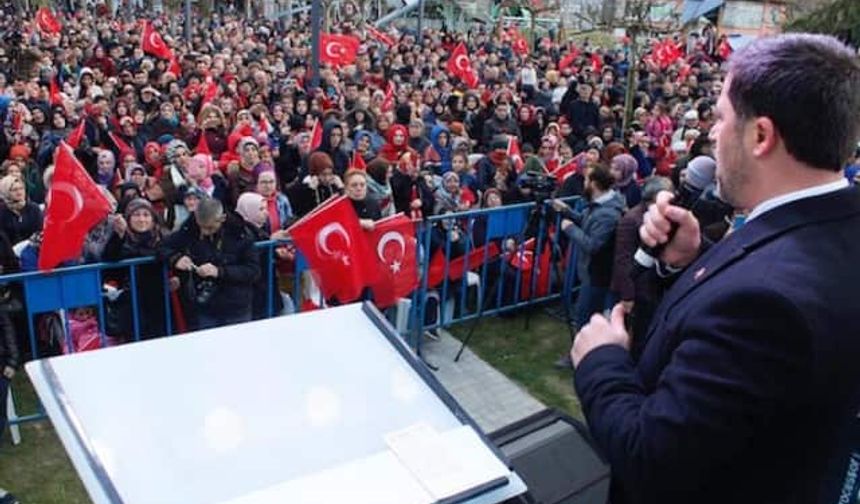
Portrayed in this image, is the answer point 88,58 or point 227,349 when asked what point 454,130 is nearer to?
point 227,349

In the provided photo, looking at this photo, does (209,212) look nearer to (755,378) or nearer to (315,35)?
(755,378)

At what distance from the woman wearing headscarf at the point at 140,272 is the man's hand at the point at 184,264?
0.15m

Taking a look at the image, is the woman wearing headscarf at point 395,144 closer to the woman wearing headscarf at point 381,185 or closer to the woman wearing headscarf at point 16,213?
the woman wearing headscarf at point 381,185

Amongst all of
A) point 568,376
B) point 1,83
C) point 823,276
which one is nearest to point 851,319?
point 823,276

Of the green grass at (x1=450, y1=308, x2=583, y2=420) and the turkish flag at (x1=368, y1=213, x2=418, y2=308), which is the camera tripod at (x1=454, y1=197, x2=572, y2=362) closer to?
the green grass at (x1=450, y1=308, x2=583, y2=420)

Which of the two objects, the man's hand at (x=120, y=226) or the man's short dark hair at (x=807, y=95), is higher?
the man's short dark hair at (x=807, y=95)

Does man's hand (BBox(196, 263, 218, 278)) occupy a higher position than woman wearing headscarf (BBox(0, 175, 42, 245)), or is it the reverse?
woman wearing headscarf (BBox(0, 175, 42, 245))

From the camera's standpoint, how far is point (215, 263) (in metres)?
5.22

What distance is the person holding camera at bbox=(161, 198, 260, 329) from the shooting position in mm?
5199

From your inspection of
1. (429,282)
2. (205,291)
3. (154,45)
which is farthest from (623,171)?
(154,45)

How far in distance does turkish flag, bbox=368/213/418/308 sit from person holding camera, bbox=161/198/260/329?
33.0 inches

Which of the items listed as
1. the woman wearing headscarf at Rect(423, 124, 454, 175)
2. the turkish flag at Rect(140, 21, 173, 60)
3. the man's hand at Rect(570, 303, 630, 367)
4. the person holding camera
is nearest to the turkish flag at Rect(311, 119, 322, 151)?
the woman wearing headscarf at Rect(423, 124, 454, 175)

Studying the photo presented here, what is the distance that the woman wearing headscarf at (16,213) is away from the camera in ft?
19.4

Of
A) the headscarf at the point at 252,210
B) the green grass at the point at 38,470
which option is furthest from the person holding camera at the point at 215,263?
the green grass at the point at 38,470
